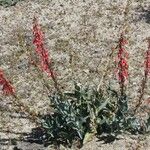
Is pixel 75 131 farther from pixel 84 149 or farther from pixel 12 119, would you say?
pixel 12 119

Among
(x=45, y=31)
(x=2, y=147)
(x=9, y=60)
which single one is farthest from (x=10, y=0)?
(x=2, y=147)

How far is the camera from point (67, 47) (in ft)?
48.8

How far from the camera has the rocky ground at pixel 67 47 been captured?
1194 cm

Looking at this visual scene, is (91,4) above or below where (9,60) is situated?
above

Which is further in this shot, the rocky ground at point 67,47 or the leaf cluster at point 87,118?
the rocky ground at point 67,47

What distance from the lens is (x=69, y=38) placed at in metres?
15.3

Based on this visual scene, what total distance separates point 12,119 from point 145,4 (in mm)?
6768

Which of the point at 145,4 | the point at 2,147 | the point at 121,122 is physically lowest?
the point at 2,147

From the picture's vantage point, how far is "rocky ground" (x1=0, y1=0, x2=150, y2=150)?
11.9 m

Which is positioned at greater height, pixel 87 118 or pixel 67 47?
pixel 67 47

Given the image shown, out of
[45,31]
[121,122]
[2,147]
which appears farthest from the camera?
[45,31]

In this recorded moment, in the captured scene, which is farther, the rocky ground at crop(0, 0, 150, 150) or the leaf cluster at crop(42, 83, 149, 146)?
the rocky ground at crop(0, 0, 150, 150)

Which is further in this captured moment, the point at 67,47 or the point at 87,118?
the point at 67,47

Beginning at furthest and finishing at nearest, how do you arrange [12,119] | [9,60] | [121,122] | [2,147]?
[9,60] < [12,119] < [2,147] < [121,122]
